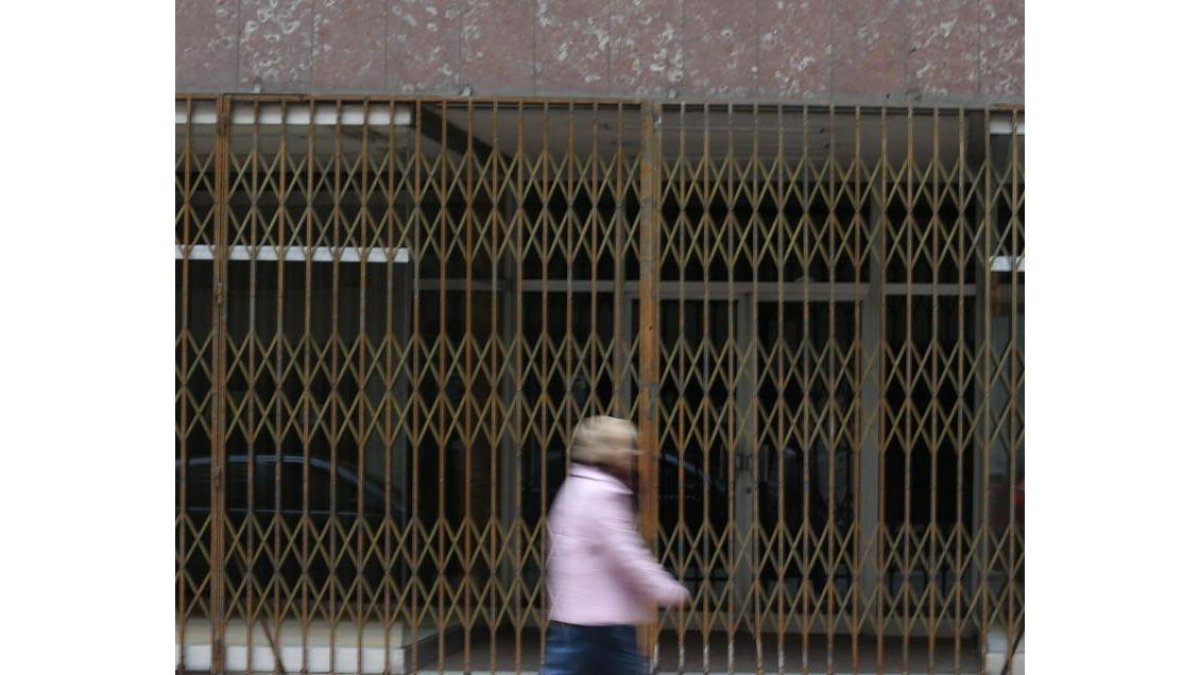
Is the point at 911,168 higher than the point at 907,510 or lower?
higher

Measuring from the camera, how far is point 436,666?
9.35 m

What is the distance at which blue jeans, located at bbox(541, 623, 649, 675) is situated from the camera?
225 inches

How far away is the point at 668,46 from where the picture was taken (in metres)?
8.98

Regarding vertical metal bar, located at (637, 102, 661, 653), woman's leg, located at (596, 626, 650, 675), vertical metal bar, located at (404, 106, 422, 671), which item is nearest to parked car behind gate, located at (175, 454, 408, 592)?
vertical metal bar, located at (404, 106, 422, 671)

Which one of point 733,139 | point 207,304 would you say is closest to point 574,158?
point 733,139

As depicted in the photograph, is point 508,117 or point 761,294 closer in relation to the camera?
point 508,117

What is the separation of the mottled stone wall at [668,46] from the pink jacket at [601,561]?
383cm

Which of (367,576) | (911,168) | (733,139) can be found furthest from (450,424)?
(911,168)

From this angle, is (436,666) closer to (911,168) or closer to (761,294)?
(761,294)

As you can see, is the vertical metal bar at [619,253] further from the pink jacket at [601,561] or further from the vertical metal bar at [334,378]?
the pink jacket at [601,561]

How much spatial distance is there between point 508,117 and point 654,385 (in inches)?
73.7

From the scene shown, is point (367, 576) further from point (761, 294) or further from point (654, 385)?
point (761, 294)

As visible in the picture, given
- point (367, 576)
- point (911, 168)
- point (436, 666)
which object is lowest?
point (436, 666)

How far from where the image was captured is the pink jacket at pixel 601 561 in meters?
5.66
